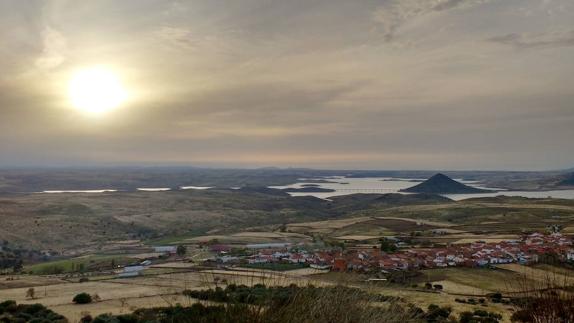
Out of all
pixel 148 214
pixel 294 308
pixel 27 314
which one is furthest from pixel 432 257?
pixel 148 214

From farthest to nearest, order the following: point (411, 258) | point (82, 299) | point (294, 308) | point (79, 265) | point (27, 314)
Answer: point (79, 265) → point (411, 258) → point (82, 299) → point (27, 314) → point (294, 308)

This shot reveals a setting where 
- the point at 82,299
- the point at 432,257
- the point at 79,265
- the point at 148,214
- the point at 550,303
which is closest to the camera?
the point at 550,303

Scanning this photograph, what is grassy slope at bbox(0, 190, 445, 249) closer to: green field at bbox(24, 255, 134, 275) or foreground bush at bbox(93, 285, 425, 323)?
green field at bbox(24, 255, 134, 275)

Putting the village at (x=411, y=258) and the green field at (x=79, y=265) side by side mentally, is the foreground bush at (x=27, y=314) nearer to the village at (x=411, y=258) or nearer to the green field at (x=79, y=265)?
the village at (x=411, y=258)

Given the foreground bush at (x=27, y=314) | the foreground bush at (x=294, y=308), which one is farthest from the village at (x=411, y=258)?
the foreground bush at (x=294, y=308)

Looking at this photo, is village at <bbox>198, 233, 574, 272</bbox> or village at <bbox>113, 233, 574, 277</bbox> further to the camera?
village at <bbox>198, 233, 574, 272</bbox>

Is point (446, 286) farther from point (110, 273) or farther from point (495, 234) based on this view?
point (495, 234)

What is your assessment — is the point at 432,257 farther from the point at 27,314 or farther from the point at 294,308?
the point at 294,308

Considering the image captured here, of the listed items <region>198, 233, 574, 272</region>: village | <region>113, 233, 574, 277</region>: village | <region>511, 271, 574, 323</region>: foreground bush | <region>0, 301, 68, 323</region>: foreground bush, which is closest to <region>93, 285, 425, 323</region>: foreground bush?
<region>511, 271, 574, 323</region>: foreground bush
